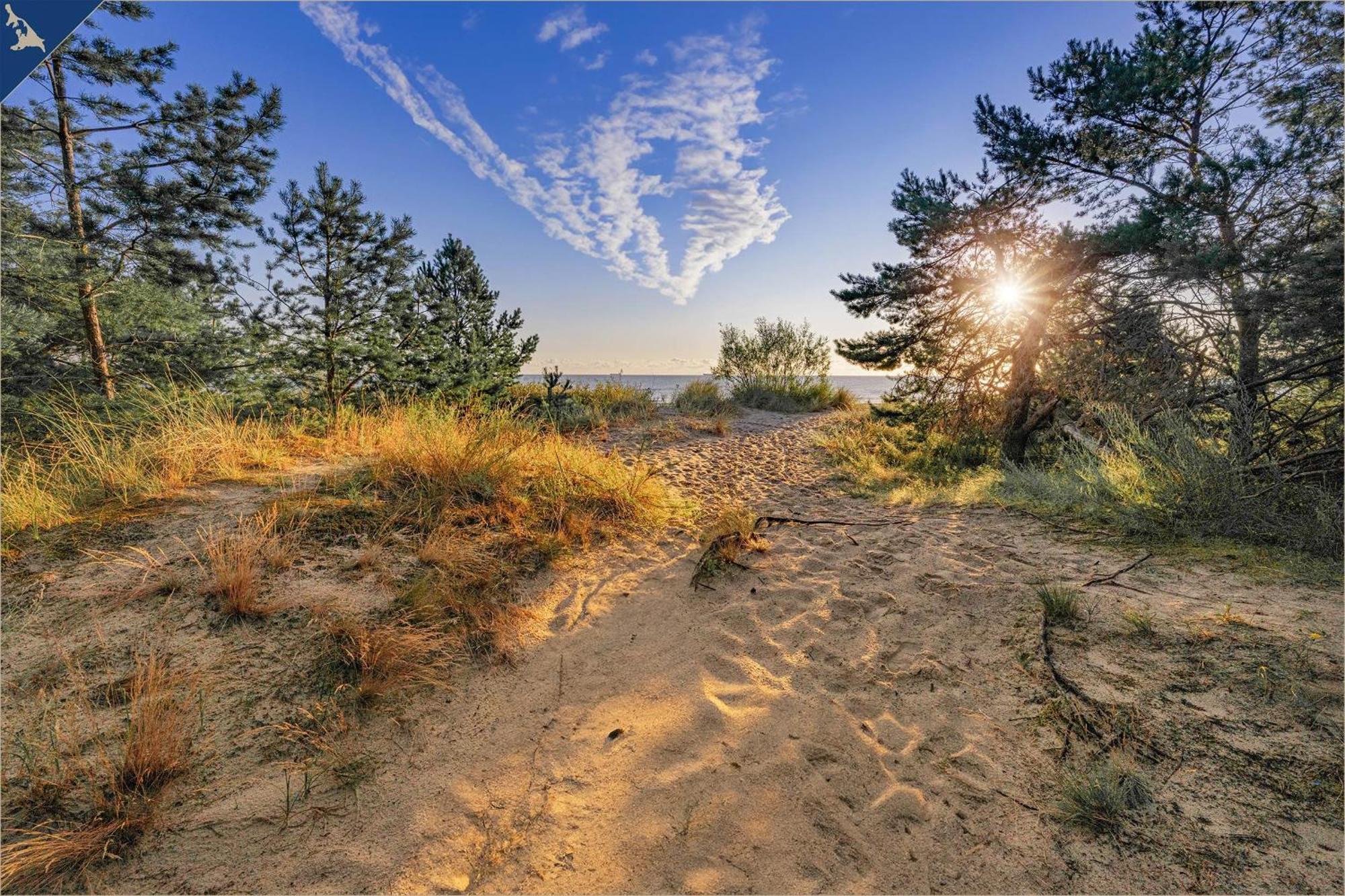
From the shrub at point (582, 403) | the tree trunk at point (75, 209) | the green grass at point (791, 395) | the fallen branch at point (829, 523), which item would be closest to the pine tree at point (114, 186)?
the tree trunk at point (75, 209)

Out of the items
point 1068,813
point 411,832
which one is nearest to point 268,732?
point 411,832

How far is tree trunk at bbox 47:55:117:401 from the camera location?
216 inches

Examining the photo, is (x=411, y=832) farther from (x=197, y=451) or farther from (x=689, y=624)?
(x=197, y=451)

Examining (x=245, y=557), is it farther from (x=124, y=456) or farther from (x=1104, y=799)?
(x=1104, y=799)

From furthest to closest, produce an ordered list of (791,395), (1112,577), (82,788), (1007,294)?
(791,395) < (1007,294) < (1112,577) < (82,788)

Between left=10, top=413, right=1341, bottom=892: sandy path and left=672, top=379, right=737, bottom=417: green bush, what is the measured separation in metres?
9.74

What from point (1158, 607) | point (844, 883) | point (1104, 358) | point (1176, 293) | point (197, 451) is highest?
point (1176, 293)

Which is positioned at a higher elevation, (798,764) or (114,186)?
(114,186)

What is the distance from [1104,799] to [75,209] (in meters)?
10.0

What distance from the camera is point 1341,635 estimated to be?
2262 mm

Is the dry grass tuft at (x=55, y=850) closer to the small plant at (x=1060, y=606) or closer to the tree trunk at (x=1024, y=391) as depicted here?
the small plant at (x=1060, y=606)

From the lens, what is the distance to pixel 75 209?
18.2ft

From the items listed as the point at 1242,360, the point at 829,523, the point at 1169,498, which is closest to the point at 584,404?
the point at 829,523

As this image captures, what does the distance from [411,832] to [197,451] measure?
4.19 metres
